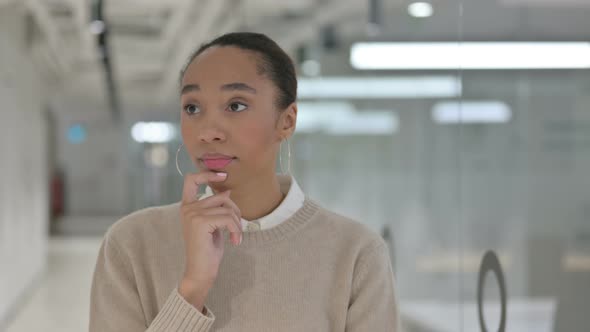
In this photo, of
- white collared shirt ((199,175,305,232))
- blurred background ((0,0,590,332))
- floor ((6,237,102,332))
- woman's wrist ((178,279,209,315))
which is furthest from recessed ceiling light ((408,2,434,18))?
floor ((6,237,102,332))

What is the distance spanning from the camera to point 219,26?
9531mm

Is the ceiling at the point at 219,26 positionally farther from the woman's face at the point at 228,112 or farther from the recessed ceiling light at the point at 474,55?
the woman's face at the point at 228,112

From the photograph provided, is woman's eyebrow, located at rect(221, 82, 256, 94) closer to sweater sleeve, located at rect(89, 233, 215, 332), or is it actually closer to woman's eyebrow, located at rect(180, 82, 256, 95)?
woman's eyebrow, located at rect(180, 82, 256, 95)

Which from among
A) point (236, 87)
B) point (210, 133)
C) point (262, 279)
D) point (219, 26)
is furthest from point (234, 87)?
point (219, 26)

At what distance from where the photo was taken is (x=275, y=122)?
1563 mm

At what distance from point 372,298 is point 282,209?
10.3 inches

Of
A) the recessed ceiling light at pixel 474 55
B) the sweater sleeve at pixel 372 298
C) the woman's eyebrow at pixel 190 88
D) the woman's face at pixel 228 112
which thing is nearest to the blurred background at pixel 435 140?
the recessed ceiling light at pixel 474 55

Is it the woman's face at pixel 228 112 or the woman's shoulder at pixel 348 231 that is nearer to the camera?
the woman's face at pixel 228 112

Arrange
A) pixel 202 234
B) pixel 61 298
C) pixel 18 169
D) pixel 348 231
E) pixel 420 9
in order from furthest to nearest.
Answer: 1. pixel 61 298
2. pixel 18 169
3. pixel 420 9
4. pixel 348 231
5. pixel 202 234

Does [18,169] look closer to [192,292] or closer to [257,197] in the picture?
[257,197]

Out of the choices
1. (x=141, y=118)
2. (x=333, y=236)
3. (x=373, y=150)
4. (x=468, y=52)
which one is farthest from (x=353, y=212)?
(x=141, y=118)

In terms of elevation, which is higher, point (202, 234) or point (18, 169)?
point (18, 169)

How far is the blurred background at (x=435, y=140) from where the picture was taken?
2039mm

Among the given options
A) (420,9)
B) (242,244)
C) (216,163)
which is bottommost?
(242,244)
